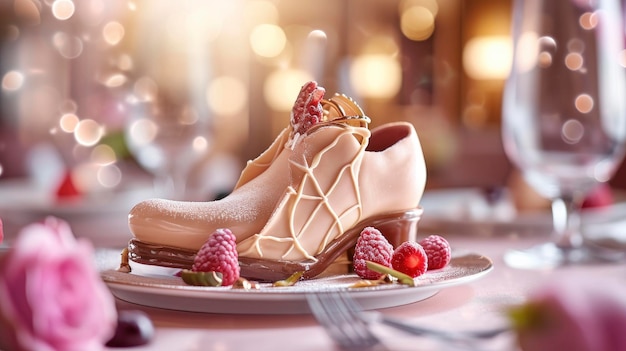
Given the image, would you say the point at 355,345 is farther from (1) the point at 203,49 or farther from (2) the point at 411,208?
(1) the point at 203,49

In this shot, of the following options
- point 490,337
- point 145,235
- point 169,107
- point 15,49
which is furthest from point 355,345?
A: point 15,49

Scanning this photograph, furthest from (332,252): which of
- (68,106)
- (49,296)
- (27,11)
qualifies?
(27,11)

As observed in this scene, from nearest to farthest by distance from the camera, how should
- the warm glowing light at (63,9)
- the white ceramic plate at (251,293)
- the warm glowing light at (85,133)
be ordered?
the white ceramic plate at (251,293)
the warm glowing light at (85,133)
the warm glowing light at (63,9)

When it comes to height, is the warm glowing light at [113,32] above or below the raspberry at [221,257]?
above

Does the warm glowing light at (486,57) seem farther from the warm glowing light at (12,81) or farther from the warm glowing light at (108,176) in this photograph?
the warm glowing light at (108,176)

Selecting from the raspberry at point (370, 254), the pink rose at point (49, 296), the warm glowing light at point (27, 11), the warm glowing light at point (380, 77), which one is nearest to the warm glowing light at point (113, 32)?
the warm glowing light at point (27, 11)

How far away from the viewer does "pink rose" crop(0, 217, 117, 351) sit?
0.43m

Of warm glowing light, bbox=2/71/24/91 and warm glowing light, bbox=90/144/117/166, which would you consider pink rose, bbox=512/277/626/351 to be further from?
warm glowing light, bbox=2/71/24/91

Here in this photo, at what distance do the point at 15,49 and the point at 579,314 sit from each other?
5.63m

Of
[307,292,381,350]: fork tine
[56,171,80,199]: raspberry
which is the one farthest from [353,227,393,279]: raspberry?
[56,171,80,199]: raspberry

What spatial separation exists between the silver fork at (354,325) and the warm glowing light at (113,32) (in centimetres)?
477

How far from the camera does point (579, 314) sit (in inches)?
16.4

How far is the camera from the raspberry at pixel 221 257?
0.65 m

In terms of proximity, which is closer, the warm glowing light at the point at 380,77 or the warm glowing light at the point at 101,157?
the warm glowing light at the point at 101,157
